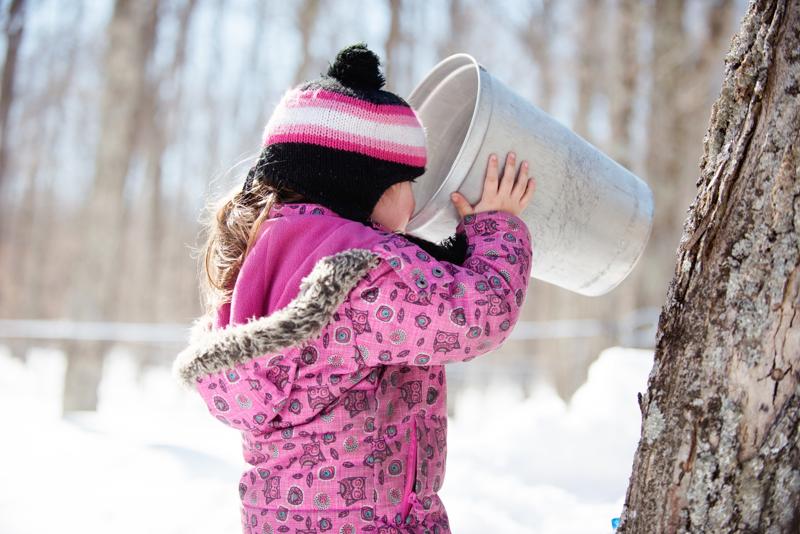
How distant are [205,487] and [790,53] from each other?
2.33 m

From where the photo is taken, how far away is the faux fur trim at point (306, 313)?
1.31 m

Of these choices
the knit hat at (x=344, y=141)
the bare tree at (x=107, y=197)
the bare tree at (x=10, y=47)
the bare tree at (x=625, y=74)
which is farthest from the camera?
the bare tree at (x=10, y=47)

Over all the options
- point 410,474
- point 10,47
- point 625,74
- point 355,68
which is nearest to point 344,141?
point 355,68

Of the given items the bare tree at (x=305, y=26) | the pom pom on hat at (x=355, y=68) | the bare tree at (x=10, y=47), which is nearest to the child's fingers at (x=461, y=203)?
the pom pom on hat at (x=355, y=68)

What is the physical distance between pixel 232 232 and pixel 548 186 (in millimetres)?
690

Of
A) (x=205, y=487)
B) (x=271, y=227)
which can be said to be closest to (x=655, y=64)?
(x=205, y=487)

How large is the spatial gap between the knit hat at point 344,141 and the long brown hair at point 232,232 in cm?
4

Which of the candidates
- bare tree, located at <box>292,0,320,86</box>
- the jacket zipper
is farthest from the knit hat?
bare tree, located at <box>292,0,320,86</box>

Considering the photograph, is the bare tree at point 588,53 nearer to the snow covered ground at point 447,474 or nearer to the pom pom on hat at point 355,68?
the snow covered ground at point 447,474

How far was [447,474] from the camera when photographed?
2814mm

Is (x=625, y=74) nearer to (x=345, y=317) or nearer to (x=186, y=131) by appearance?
(x=345, y=317)

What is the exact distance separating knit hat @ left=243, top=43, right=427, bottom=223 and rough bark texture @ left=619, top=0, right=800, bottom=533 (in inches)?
22.7

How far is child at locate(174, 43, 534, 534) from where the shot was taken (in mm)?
1338

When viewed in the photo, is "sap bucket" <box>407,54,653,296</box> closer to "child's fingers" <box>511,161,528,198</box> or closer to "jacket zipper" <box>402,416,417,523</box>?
"child's fingers" <box>511,161,528,198</box>
